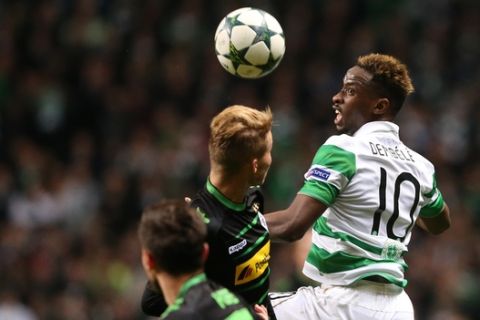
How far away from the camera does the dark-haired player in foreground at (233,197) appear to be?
223 inches

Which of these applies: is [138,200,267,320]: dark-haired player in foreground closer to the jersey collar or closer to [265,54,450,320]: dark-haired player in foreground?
[265,54,450,320]: dark-haired player in foreground

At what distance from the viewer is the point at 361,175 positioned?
6.12 meters

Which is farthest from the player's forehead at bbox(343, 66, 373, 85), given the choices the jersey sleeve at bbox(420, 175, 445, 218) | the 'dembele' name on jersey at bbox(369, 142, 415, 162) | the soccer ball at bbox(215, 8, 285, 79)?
the jersey sleeve at bbox(420, 175, 445, 218)

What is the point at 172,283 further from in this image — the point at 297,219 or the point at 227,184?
the point at 297,219

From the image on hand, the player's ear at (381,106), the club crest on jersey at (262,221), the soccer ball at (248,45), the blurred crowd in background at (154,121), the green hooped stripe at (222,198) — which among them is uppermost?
the soccer ball at (248,45)

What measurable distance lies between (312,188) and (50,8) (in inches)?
401

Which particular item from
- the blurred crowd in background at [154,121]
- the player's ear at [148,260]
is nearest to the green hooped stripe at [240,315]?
the player's ear at [148,260]

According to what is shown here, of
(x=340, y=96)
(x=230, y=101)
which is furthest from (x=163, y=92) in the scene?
(x=340, y=96)

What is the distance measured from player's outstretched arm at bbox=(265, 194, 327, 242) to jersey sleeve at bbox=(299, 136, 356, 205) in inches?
1.5

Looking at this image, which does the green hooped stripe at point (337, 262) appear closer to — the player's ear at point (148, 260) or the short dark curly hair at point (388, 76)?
the short dark curly hair at point (388, 76)

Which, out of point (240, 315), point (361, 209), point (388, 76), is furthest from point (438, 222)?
point (240, 315)

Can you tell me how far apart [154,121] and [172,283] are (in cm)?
968

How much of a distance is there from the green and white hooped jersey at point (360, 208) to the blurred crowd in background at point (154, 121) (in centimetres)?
495

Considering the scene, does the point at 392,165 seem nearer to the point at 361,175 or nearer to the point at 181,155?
the point at 361,175
